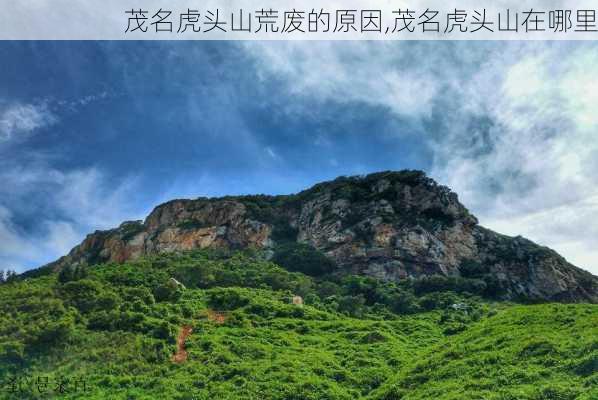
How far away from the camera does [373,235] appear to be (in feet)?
295

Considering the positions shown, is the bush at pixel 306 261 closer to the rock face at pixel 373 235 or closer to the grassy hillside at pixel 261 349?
→ the rock face at pixel 373 235

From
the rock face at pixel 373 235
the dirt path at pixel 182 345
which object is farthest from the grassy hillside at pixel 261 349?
the rock face at pixel 373 235

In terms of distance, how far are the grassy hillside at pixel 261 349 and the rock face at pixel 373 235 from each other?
32441 millimetres

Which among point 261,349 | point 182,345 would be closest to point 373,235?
point 261,349

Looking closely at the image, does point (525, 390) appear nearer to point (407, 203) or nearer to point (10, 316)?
point (10, 316)

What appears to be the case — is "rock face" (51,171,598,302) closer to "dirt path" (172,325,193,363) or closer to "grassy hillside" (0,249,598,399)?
"grassy hillside" (0,249,598,399)

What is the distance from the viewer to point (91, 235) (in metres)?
121

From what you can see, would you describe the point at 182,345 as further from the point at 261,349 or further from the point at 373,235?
the point at 373,235

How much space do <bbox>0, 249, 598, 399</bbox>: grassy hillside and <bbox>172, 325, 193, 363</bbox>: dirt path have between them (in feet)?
0.30

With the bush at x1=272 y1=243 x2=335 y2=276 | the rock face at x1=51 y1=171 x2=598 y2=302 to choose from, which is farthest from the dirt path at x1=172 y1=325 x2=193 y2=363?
the rock face at x1=51 y1=171 x2=598 y2=302

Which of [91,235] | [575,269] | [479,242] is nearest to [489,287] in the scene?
[479,242]

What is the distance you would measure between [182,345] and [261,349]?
538 centimetres

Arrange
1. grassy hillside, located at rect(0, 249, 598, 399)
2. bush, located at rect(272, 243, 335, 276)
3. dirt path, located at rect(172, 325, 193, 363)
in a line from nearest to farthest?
grassy hillside, located at rect(0, 249, 598, 399), dirt path, located at rect(172, 325, 193, 363), bush, located at rect(272, 243, 335, 276)

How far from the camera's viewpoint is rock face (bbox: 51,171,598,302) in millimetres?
85750
